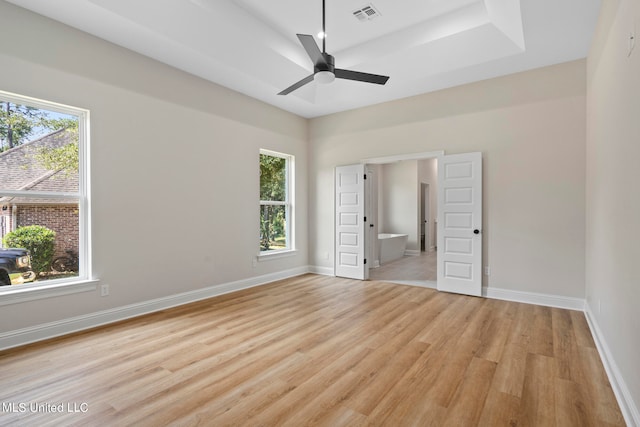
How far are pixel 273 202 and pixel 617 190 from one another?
4661 millimetres

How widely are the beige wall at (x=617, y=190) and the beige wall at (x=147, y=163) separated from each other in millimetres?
4433

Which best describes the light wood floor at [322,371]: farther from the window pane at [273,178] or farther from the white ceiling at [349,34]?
the white ceiling at [349,34]

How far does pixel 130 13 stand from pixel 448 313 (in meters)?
4.77

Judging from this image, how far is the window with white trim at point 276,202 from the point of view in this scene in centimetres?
568

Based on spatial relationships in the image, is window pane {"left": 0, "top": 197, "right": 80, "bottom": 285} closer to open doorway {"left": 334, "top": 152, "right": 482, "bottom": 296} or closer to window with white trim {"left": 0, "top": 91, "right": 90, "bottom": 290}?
window with white trim {"left": 0, "top": 91, "right": 90, "bottom": 290}

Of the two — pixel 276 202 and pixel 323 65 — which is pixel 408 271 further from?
pixel 323 65

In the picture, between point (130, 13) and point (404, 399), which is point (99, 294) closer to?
point (130, 13)

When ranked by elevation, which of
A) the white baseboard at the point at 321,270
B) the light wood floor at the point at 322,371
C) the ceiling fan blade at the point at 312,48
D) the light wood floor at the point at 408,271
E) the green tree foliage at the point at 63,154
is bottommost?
the light wood floor at the point at 408,271

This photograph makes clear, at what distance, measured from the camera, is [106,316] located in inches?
138

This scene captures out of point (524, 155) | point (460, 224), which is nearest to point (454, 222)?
point (460, 224)

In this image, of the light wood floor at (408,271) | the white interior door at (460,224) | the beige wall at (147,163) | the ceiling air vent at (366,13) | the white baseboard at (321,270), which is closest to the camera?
the beige wall at (147,163)

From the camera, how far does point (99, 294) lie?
3.45 m

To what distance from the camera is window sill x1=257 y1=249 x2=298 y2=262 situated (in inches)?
216

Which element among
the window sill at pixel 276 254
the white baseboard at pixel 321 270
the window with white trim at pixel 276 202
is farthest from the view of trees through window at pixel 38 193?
the white baseboard at pixel 321 270
